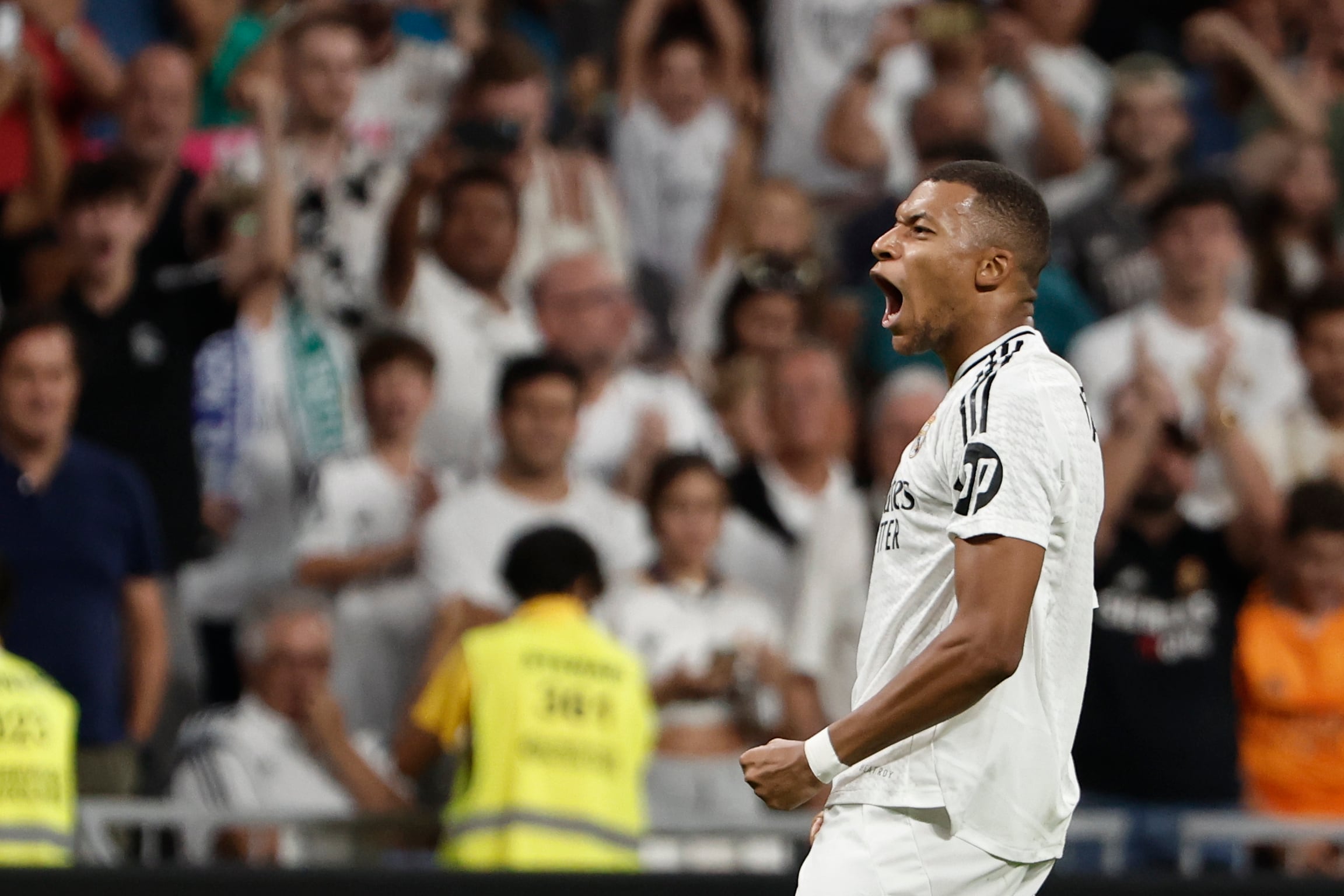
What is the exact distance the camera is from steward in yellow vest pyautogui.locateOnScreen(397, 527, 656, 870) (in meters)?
6.05

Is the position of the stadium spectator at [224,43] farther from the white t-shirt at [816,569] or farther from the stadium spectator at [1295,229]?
the stadium spectator at [1295,229]

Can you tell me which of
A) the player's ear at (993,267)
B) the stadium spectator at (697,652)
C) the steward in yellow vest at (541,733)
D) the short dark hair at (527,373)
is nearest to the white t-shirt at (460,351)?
the short dark hair at (527,373)

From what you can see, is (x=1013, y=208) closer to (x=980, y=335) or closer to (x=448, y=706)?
(x=980, y=335)

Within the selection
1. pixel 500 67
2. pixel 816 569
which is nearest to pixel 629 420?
pixel 816 569

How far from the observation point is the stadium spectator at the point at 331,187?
26.2ft

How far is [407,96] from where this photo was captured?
8758mm

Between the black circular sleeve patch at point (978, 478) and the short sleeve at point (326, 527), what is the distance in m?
4.53

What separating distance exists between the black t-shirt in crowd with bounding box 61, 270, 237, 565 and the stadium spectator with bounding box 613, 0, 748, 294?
8.30 feet

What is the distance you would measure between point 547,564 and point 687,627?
947 mm

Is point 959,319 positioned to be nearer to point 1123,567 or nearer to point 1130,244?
point 1123,567

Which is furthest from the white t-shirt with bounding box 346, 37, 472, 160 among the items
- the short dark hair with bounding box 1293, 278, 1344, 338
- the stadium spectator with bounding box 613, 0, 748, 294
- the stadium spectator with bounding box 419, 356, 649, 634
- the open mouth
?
the open mouth

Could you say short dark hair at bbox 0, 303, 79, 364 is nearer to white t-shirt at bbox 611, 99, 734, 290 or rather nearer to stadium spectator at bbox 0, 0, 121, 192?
stadium spectator at bbox 0, 0, 121, 192

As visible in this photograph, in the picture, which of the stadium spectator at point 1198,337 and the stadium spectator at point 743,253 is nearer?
the stadium spectator at point 1198,337

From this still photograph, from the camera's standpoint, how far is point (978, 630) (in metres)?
2.93
